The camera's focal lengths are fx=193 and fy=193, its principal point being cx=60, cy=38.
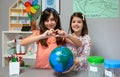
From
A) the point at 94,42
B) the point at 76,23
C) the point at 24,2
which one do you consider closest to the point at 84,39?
the point at 76,23

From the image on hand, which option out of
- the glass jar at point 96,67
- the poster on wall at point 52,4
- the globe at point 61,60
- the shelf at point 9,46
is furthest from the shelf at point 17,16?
the glass jar at point 96,67

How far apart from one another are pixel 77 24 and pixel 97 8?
21.6 inches

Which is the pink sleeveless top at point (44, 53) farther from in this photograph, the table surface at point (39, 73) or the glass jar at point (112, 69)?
the glass jar at point (112, 69)

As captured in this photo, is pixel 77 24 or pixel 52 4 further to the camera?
pixel 52 4

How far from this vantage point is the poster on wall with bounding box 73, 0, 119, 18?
2334 millimetres

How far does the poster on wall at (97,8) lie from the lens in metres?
2.33

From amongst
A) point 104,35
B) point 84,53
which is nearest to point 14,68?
point 84,53

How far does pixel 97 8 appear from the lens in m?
2.38

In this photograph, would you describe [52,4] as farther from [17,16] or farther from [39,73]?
[39,73]

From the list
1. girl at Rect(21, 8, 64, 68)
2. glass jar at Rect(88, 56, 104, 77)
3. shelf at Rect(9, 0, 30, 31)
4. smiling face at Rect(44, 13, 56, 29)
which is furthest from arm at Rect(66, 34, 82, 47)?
shelf at Rect(9, 0, 30, 31)

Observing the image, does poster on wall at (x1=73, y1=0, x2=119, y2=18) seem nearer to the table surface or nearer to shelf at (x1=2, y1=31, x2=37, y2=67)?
shelf at (x1=2, y1=31, x2=37, y2=67)

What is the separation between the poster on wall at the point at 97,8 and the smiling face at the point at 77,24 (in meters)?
0.44

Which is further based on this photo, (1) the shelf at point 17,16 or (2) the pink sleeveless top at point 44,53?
(1) the shelf at point 17,16

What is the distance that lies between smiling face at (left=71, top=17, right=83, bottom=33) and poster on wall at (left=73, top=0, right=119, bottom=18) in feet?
1.44
